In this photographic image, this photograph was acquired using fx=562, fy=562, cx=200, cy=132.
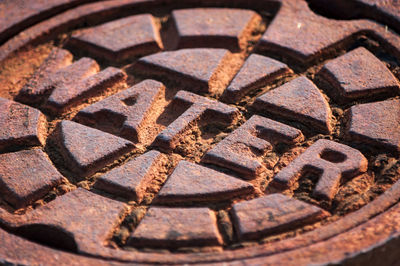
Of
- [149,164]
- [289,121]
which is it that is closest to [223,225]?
[149,164]

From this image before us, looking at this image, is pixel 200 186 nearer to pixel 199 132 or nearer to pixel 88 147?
pixel 199 132

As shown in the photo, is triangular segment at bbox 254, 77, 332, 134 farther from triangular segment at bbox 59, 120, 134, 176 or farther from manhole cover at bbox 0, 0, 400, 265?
triangular segment at bbox 59, 120, 134, 176

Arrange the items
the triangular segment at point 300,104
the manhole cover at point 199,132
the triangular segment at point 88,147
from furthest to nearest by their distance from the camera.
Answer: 1. the triangular segment at point 300,104
2. the triangular segment at point 88,147
3. the manhole cover at point 199,132

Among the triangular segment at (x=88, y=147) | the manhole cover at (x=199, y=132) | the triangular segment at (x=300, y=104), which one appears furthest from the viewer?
the triangular segment at (x=300, y=104)

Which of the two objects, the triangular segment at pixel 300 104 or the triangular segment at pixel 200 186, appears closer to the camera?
the triangular segment at pixel 200 186

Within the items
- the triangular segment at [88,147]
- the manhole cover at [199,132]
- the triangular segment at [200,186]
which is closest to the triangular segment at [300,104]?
the manhole cover at [199,132]

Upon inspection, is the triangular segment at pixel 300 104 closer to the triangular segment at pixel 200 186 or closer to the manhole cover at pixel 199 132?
the manhole cover at pixel 199 132

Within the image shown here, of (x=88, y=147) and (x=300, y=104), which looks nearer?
(x=88, y=147)

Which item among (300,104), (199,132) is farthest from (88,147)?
(300,104)

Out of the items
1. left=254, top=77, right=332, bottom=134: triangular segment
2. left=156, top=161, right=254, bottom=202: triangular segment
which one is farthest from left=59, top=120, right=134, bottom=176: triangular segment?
left=254, top=77, right=332, bottom=134: triangular segment

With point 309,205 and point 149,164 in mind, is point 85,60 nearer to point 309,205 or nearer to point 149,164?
point 149,164
